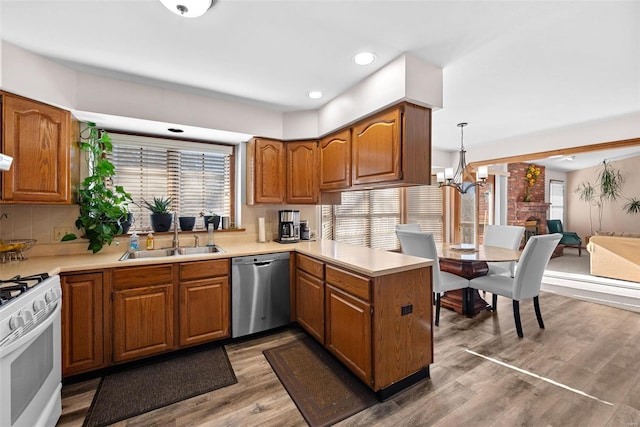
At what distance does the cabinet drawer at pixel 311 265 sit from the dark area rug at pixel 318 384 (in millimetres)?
690

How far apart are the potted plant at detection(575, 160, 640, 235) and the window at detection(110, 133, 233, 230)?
8.85m

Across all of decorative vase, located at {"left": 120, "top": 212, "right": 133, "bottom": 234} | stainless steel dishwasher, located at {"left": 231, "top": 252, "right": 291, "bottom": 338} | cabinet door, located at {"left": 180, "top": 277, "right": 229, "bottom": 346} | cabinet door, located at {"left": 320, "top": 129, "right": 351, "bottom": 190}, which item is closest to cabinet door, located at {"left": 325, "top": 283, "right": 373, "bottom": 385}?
stainless steel dishwasher, located at {"left": 231, "top": 252, "right": 291, "bottom": 338}

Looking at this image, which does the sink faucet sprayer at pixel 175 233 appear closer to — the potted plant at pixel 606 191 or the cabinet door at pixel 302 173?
the cabinet door at pixel 302 173

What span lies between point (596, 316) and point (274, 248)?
386 cm

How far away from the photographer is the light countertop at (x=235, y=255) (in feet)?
6.13

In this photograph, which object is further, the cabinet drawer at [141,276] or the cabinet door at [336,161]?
the cabinet door at [336,161]

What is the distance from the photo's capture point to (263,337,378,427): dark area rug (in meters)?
1.76

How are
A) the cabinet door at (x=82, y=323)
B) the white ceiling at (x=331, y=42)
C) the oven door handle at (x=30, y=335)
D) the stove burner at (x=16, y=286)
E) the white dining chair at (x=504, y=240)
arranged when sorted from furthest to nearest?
the white dining chair at (x=504, y=240) < the cabinet door at (x=82, y=323) < the white ceiling at (x=331, y=42) < the stove burner at (x=16, y=286) < the oven door handle at (x=30, y=335)

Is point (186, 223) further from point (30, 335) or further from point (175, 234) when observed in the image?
point (30, 335)

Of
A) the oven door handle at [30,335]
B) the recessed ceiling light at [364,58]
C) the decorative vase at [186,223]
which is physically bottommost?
the oven door handle at [30,335]

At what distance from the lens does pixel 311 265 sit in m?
2.55

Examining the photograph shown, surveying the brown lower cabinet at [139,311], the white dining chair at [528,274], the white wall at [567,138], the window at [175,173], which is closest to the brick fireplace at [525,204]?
the white wall at [567,138]

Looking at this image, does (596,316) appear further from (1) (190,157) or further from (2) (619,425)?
(1) (190,157)

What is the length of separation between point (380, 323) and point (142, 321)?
1.88 m
